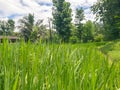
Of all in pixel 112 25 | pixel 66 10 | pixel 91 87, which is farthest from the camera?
pixel 66 10

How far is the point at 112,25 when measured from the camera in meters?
38.7

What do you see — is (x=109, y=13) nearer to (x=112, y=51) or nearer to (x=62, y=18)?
(x=112, y=51)

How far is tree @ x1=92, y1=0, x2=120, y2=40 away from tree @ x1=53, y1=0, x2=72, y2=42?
2005 cm

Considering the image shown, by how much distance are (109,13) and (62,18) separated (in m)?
27.8

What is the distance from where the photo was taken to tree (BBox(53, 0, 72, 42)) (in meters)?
62.6

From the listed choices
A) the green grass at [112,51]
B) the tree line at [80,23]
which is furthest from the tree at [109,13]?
the green grass at [112,51]

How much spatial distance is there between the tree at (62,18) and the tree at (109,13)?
65.8 ft

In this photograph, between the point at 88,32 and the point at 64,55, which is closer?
the point at 64,55

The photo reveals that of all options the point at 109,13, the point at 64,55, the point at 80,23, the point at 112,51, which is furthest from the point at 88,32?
the point at 64,55

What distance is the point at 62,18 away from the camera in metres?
63.2

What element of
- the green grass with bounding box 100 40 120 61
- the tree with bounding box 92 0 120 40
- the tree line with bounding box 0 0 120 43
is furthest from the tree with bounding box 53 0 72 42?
the green grass with bounding box 100 40 120 61

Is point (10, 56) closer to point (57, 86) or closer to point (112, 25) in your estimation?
point (57, 86)

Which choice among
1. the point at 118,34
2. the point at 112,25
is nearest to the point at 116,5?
the point at 112,25

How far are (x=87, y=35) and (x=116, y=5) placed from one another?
3520 cm
